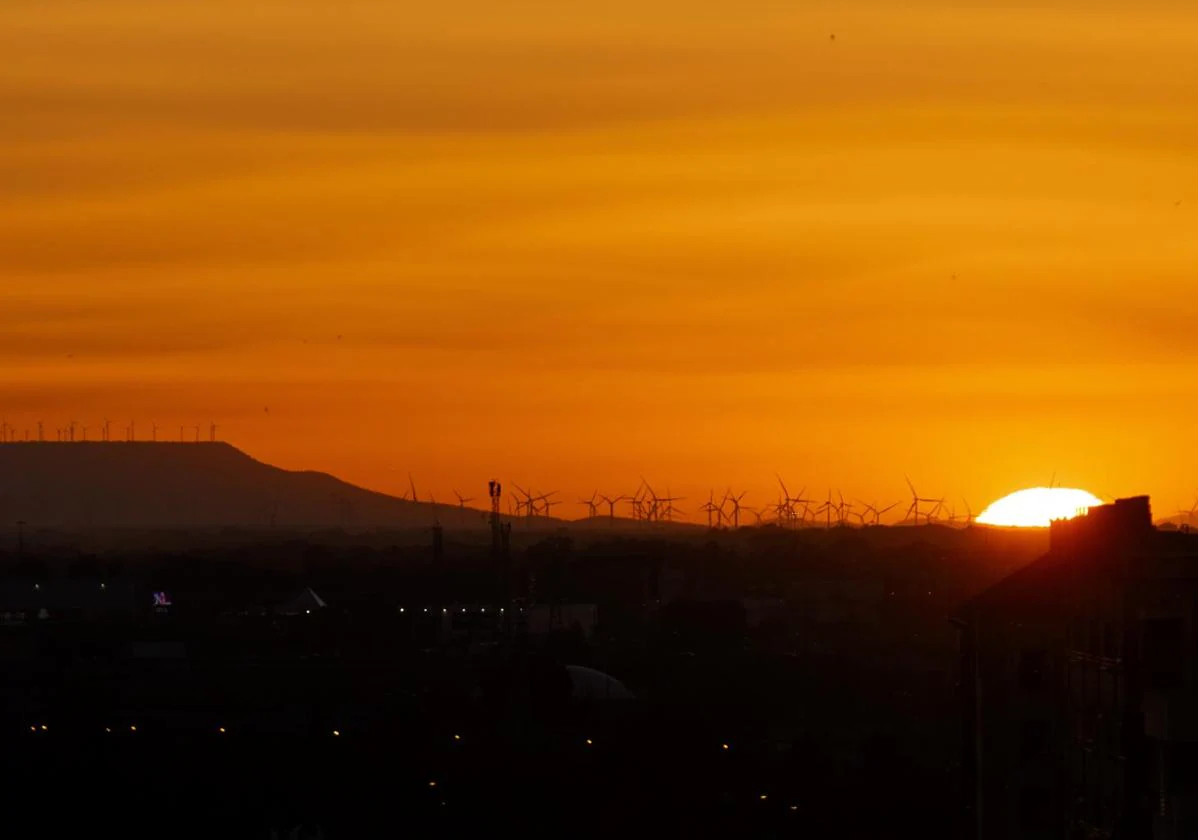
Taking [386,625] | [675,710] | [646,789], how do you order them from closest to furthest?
1. [646,789]
2. [675,710]
3. [386,625]

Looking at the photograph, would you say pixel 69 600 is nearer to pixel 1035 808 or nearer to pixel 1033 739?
pixel 1033 739

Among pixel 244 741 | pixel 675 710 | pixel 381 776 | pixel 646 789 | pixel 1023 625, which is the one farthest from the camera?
pixel 675 710

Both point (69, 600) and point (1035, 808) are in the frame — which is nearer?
point (1035, 808)

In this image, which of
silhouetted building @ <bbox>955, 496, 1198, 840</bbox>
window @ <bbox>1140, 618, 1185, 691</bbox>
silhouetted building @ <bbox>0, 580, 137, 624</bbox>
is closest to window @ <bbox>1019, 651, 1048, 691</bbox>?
silhouetted building @ <bbox>955, 496, 1198, 840</bbox>

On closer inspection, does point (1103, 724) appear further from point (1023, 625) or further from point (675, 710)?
point (675, 710)

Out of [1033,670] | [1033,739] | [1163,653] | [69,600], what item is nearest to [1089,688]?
[1033,670]

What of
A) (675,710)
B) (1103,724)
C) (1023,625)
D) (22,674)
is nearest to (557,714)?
(675,710)
